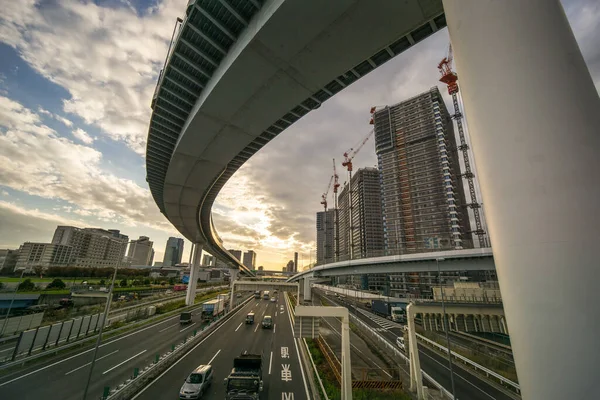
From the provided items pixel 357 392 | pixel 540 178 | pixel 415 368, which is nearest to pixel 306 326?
pixel 357 392

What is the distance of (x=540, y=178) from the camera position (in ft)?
9.77

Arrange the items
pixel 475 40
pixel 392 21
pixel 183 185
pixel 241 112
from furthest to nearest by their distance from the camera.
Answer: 1. pixel 183 185
2. pixel 241 112
3. pixel 392 21
4. pixel 475 40

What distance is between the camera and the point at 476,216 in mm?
78188

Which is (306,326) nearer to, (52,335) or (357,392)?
(357,392)

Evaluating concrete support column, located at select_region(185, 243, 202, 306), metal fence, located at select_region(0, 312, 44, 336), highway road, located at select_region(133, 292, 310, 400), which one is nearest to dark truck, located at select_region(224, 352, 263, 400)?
highway road, located at select_region(133, 292, 310, 400)

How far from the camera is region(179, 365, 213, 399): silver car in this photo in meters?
13.9

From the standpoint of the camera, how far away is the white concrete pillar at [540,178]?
2.62 metres

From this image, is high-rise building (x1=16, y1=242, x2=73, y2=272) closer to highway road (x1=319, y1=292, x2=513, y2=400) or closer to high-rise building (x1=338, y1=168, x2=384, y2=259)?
high-rise building (x1=338, y1=168, x2=384, y2=259)

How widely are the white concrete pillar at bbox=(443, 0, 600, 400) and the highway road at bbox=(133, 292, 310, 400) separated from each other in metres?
16.9

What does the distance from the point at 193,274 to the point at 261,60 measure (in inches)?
2187

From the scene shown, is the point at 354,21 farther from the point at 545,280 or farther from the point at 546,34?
the point at 545,280

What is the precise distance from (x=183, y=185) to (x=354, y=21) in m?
21.3

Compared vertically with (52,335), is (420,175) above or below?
above

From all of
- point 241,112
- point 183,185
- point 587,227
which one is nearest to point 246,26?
point 241,112
